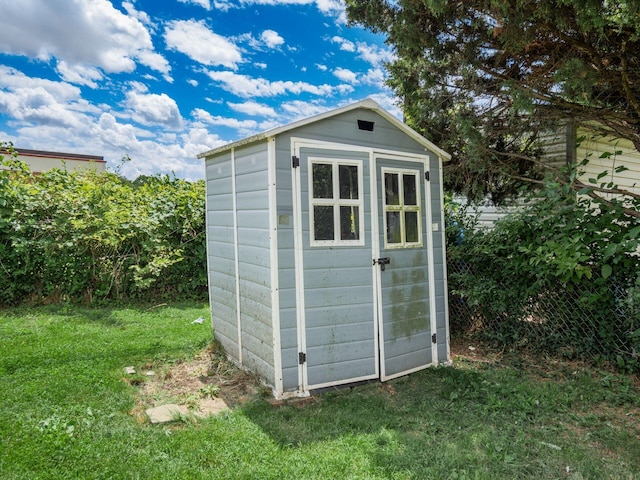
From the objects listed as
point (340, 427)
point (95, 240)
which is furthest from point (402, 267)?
point (95, 240)

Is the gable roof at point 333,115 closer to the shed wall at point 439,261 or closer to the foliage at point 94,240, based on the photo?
the shed wall at point 439,261

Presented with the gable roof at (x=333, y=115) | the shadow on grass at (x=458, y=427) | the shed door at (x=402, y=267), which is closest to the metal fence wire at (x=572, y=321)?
the shadow on grass at (x=458, y=427)

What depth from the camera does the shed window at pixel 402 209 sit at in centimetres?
373

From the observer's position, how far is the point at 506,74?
4.26 meters

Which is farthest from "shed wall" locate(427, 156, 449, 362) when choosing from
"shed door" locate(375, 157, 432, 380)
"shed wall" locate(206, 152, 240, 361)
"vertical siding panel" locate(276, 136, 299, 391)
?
"shed wall" locate(206, 152, 240, 361)

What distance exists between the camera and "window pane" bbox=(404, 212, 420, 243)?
3857 mm

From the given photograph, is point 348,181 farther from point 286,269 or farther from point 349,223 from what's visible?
point 286,269

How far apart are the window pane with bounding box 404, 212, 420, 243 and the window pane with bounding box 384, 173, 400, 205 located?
7.4 inches

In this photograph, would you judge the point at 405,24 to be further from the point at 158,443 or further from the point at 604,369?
the point at 158,443

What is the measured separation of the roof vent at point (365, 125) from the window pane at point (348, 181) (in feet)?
1.25

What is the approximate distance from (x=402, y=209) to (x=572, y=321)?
6.64 ft

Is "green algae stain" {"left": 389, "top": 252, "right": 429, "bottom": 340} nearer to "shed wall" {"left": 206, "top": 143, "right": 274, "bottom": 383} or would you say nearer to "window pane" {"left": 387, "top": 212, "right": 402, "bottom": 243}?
"window pane" {"left": 387, "top": 212, "right": 402, "bottom": 243}

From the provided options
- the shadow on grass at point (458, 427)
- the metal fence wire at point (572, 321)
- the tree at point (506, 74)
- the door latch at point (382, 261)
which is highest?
the tree at point (506, 74)

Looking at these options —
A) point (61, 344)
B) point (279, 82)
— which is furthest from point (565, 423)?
point (279, 82)
